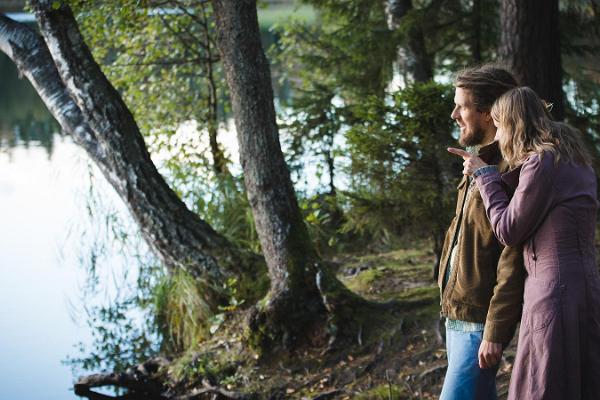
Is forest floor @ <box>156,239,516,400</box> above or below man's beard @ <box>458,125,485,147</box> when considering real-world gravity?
below

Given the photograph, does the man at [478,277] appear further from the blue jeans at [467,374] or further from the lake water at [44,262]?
the lake water at [44,262]

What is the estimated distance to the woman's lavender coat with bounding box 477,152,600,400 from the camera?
107 inches

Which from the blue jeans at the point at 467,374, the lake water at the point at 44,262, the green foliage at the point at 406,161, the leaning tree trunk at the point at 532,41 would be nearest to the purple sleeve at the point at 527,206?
the blue jeans at the point at 467,374

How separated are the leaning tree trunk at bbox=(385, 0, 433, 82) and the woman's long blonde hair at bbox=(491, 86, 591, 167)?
607cm

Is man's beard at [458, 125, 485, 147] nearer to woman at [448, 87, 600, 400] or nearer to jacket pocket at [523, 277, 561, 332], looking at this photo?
woman at [448, 87, 600, 400]

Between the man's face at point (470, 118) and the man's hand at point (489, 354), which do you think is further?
the man's face at point (470, 118)

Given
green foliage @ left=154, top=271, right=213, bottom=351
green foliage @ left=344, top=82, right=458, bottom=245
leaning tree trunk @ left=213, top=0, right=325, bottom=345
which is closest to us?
leaning tree trunk @ left=213, top=0, right=325, bottom=345

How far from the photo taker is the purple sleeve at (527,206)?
106 inches

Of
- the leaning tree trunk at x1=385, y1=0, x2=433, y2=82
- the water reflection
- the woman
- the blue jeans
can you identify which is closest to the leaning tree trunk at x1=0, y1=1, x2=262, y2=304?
the leaning tree trunk at x1=385, y1=0, x2=433, y2=82

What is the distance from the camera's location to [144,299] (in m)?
8.41

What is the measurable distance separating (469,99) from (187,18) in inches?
287

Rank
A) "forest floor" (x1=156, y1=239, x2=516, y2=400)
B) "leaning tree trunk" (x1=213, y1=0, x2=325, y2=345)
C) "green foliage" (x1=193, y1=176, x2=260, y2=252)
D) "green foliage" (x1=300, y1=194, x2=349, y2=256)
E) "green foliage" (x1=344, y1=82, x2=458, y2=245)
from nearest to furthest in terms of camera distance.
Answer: "forest floor" (x1=156, y1=239, x2=516, y2=400) → "leaning tree trunk" (x1=213, y1=0, x2=325, y2=345) → "green foliage" (x1=344, y1=82, x2=458, y2=245) → "green foliage" (x1=193, y1=176, x2=260, y2=252) → "green foliage" (x1=300, y1=194, x2=349, y2=256)

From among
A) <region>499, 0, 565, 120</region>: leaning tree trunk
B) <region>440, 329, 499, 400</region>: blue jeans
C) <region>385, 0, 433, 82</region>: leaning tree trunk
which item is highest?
<region>385, 0, 433, 82</region>: leaning tree trunk

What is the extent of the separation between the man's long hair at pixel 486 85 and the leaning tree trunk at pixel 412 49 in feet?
19.3
